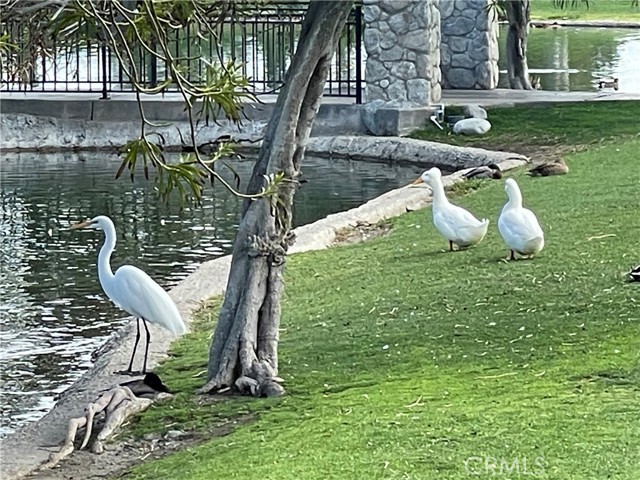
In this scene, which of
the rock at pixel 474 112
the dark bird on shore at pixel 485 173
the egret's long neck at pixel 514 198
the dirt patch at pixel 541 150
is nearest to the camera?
the egret's long neck at pixel 514 198

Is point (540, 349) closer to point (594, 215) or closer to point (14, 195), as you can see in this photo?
point (594, 215)

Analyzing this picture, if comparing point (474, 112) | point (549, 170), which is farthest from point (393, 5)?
point (549, 170)

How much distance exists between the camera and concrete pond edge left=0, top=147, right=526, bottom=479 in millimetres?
7098

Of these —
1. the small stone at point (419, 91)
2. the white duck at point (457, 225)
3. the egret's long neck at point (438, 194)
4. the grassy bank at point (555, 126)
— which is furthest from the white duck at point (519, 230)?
the small stone at point (419, 91)

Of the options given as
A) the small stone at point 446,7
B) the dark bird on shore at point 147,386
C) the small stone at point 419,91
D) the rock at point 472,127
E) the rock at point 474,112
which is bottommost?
the dark bird on shore at point 147,386

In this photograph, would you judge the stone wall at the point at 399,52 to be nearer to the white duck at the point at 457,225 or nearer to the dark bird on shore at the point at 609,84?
the dark bird on shore at the point at 609,84

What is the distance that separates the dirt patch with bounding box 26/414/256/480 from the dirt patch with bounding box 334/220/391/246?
5.72m

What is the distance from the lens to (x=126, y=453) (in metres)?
6.93

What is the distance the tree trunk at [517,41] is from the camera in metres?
23.2

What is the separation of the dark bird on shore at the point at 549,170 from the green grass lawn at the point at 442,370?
307 centimetres

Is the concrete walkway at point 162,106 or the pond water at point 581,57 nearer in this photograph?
the concrete walkway at point 162,106

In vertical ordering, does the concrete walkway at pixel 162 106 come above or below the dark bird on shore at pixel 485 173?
above

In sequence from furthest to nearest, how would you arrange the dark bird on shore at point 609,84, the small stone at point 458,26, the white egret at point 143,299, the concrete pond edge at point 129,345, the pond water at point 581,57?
the pond water at point 581,57, the dark bird on shore at point 609,84, the small stone at point 458,26, the white egret at point 143,299, the concrete pond edge at point 129,345

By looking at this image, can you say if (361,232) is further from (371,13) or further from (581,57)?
(581,57)
